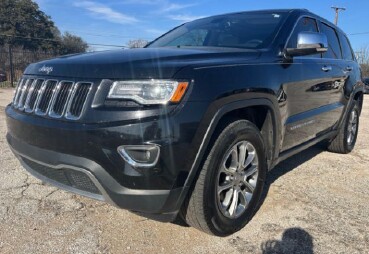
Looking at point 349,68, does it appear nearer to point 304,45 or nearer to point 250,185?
point 304,45

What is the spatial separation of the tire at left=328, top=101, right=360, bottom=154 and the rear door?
55 cm

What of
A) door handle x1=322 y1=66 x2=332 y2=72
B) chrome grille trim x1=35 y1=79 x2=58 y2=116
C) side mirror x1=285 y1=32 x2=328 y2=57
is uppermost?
side mirror x1=285 y1=32 x2=328 y2=57

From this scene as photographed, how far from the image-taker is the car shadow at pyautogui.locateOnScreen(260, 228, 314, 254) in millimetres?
2676

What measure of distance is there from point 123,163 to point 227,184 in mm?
918

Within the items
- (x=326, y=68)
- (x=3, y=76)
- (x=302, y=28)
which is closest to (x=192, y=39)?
(x=302, y=28)

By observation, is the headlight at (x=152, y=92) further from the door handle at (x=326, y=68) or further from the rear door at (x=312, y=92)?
the door handle at (x=326, y=68)

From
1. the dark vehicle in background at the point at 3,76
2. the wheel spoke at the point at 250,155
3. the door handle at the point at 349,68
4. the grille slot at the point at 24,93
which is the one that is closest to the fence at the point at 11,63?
the dark vehicle in background at the point at 3,76

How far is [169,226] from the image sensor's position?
117 inches

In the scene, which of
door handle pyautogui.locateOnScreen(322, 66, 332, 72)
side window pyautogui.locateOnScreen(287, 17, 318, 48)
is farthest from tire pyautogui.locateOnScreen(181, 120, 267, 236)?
door handle pyautogui.locateOnScreen(322, 66, 332, 72)

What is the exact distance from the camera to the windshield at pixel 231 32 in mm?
3592

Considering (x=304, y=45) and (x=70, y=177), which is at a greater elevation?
(x=304, y=45)

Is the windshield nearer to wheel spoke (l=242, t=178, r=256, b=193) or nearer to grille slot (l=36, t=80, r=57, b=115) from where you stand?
wheel spoke (l=242, t=178, r=256, b=193)

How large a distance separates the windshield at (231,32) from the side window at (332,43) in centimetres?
117

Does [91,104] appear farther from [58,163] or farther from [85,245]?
[85,245]
